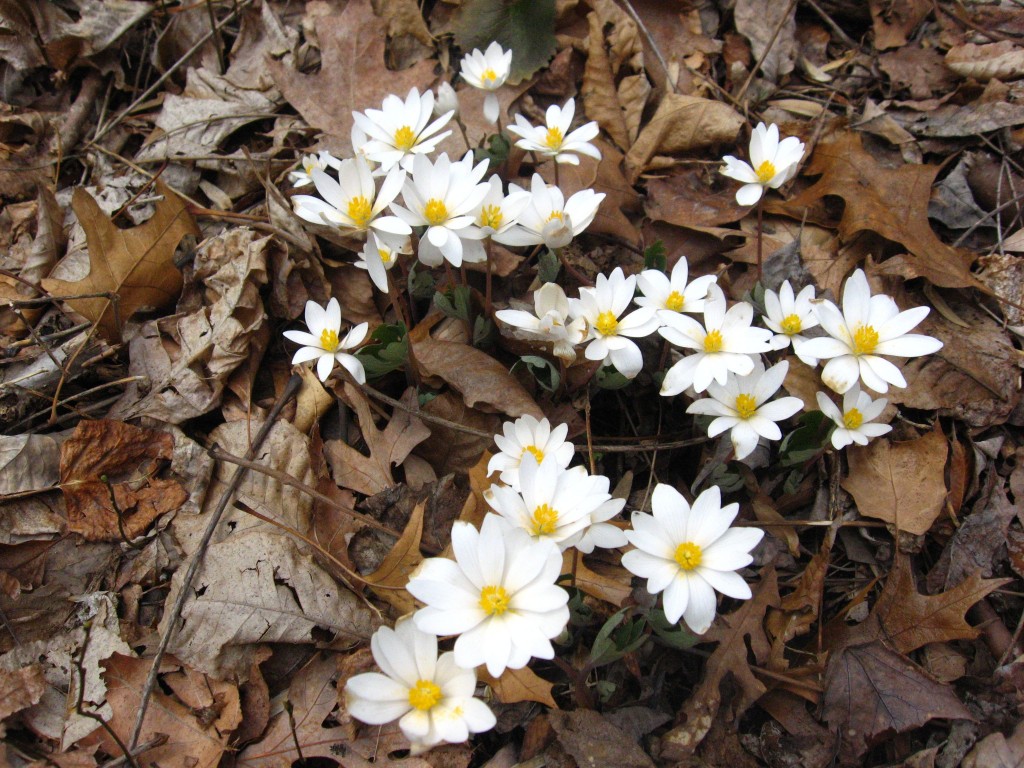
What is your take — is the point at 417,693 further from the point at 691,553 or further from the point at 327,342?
the point at 327,342

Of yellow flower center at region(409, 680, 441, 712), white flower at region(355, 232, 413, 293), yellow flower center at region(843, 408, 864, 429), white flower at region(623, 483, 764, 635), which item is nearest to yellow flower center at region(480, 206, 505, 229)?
white flower at region(355, 232, 413, 293)

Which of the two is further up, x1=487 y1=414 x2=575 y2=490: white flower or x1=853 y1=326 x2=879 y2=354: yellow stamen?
x1=853 y1=326 x2=879 y2=354: yellow stamen

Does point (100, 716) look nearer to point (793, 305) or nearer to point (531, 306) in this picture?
point (531, 306)

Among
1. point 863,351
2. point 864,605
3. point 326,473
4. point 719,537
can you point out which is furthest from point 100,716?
point 863,351

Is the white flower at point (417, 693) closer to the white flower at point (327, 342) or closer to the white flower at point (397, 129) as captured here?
the white flower at point (327, 342)

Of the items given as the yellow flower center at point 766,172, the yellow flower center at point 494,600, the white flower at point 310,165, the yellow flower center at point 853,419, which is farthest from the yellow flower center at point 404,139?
the yellow flower center at point 853,419

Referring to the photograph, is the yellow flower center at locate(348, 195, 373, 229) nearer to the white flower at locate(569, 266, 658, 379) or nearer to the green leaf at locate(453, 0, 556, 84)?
the white flower at locate(569, 266, 658, 379)
